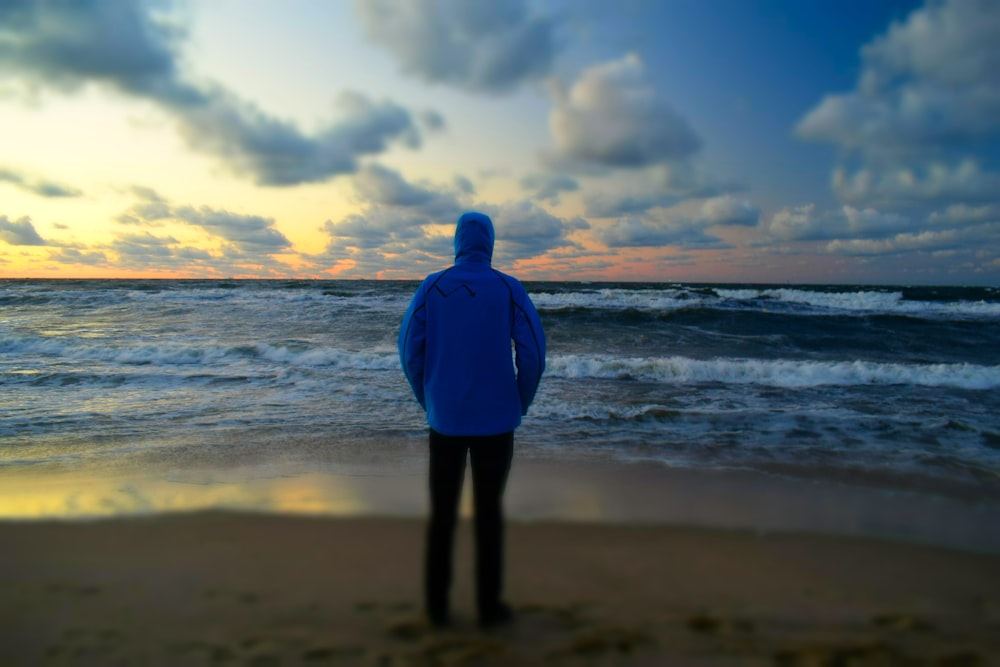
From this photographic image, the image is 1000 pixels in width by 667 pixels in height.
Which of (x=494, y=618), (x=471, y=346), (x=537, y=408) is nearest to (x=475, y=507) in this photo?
(x=494, y=618)

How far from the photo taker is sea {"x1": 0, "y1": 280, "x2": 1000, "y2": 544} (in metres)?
5.16

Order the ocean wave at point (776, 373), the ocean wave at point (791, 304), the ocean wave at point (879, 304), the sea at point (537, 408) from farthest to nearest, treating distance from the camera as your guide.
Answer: the ocean wave at point (879, 304), the ocean wave at point (791, 304), the ocean wave at point (776, 373), the sea at point (537, 408)

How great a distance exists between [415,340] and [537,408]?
5288 millimetres

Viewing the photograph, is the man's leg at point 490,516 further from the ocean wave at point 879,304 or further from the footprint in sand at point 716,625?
the ocean wave at point 879,304

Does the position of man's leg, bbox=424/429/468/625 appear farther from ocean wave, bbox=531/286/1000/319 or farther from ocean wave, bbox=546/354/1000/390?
ocean wave, bbox=531/286/1000/319

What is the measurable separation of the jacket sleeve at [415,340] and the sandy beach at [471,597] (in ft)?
3.92

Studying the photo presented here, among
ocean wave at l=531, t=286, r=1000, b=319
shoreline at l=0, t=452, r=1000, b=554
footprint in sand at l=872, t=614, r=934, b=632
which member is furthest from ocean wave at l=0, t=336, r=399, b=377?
ocean wave at l=531, t=286, r=1000, b=319

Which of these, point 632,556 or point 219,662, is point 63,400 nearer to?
point 219,662

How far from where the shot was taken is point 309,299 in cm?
3147

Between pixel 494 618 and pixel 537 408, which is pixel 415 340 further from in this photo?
pixel 537 408

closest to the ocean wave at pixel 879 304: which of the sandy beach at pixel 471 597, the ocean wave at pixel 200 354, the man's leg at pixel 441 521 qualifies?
the ocean wave at pixel 200 354

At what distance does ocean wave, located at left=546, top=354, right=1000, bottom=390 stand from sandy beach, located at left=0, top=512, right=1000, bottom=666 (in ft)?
22.1

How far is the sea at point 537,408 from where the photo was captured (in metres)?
5.16

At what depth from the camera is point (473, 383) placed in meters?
2.45
